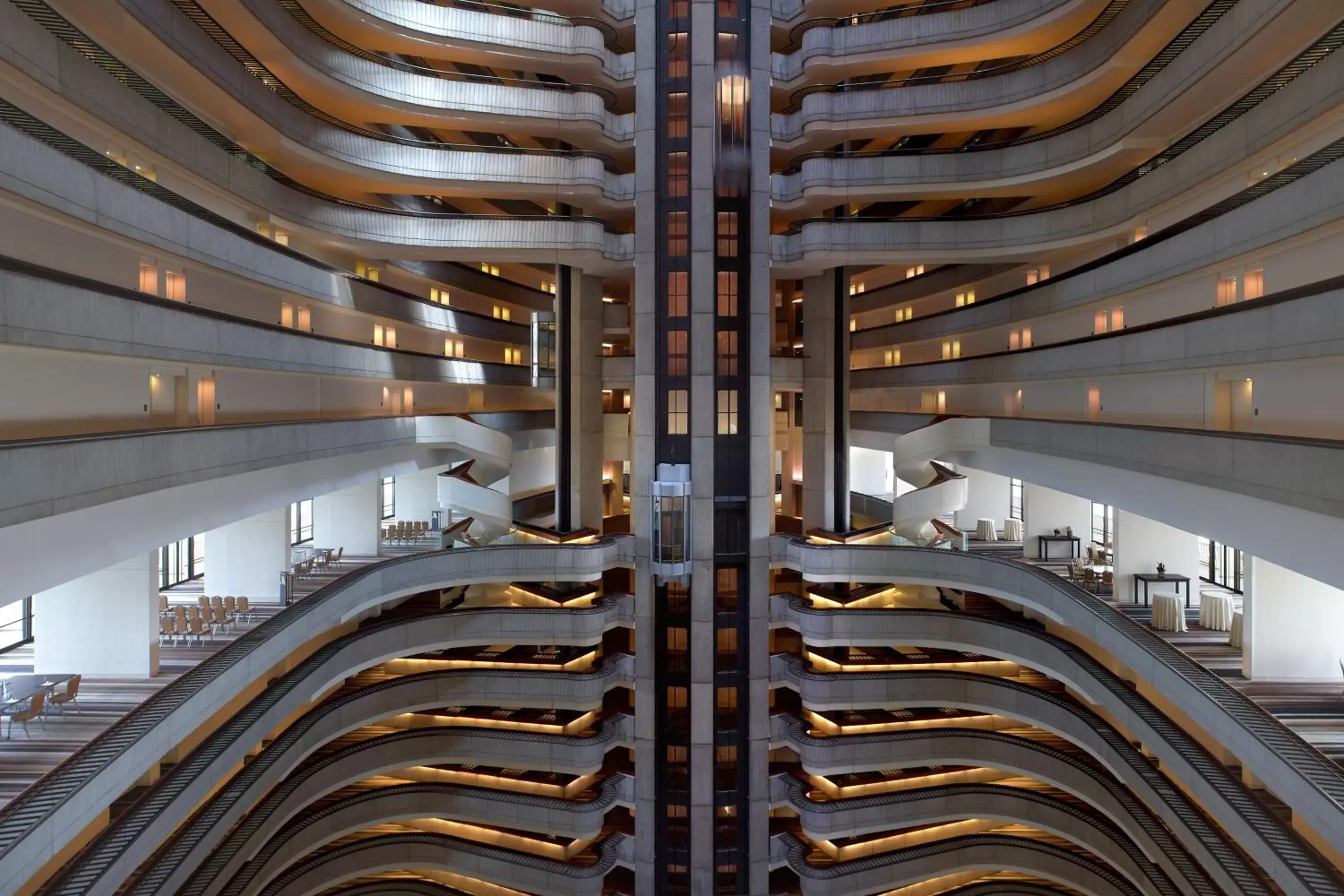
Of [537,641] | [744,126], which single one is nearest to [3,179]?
[537,641]

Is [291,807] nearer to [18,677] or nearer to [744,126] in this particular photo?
[18,677]

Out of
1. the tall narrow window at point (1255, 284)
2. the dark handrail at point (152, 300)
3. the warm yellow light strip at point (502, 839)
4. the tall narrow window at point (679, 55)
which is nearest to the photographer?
the dark handrail at point (152, 300)

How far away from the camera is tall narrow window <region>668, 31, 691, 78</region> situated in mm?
28938

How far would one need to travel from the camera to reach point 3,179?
1141 cm

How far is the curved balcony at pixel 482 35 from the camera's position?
25.4m

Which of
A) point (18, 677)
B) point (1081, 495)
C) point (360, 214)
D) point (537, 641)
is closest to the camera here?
point (18, 677)

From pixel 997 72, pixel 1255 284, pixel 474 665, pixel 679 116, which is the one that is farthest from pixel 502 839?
pixel 997 72

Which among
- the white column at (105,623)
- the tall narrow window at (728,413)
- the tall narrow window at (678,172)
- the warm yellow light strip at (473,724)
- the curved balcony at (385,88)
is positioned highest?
the curved balcony at (385,88)

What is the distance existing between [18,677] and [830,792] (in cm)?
2434

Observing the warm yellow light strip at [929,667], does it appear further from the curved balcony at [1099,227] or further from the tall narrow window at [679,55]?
the tall narrow window at [679,55]

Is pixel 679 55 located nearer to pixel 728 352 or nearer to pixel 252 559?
pixel 728 352

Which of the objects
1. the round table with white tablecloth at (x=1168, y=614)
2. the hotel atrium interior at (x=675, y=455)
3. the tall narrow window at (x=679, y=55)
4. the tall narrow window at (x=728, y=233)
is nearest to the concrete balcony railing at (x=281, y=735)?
the hotel atrium interior at (x=675, y=455)

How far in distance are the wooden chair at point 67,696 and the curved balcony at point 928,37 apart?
19573mm

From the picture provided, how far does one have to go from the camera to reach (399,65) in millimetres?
26125
